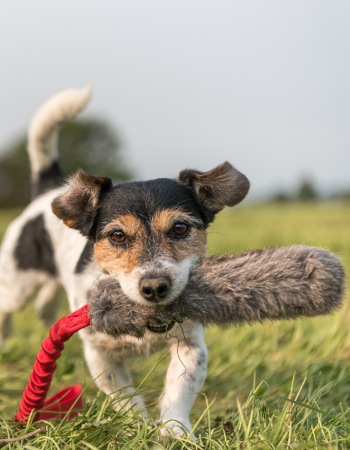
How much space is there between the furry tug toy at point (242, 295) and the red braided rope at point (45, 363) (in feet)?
0.19

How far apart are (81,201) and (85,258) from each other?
0.53m

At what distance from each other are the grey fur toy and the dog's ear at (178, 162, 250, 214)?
77cm

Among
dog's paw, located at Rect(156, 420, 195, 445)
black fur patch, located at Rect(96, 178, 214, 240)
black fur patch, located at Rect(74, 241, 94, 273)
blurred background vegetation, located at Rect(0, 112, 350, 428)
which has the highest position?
black fur patch, located at Rect(96, 178, 214, 240)

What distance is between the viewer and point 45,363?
97.3 inches

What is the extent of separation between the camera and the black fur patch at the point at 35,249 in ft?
14.4

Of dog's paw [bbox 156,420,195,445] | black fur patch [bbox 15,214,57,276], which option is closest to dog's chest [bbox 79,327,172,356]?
dog's paw [bbox 156,420,195,445]

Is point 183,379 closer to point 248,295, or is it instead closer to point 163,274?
point 163,274

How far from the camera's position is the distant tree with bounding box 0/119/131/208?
38.0 m

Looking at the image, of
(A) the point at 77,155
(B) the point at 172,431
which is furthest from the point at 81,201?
(A) the point at 77,155

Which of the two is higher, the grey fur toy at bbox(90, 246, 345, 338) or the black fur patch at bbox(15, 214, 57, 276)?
the grey fur toy at bbox(90, 246, 345, 338)

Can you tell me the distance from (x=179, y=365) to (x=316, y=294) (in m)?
1.16

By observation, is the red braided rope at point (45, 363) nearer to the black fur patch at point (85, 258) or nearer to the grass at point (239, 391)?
the grass at point (239, 391)

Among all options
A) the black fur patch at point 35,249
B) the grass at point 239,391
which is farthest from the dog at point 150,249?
the black fur patch at point 35,249

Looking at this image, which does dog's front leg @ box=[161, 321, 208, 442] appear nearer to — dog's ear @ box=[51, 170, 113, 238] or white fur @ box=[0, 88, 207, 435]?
white fur @ box=[0, 88, 207, 435]
